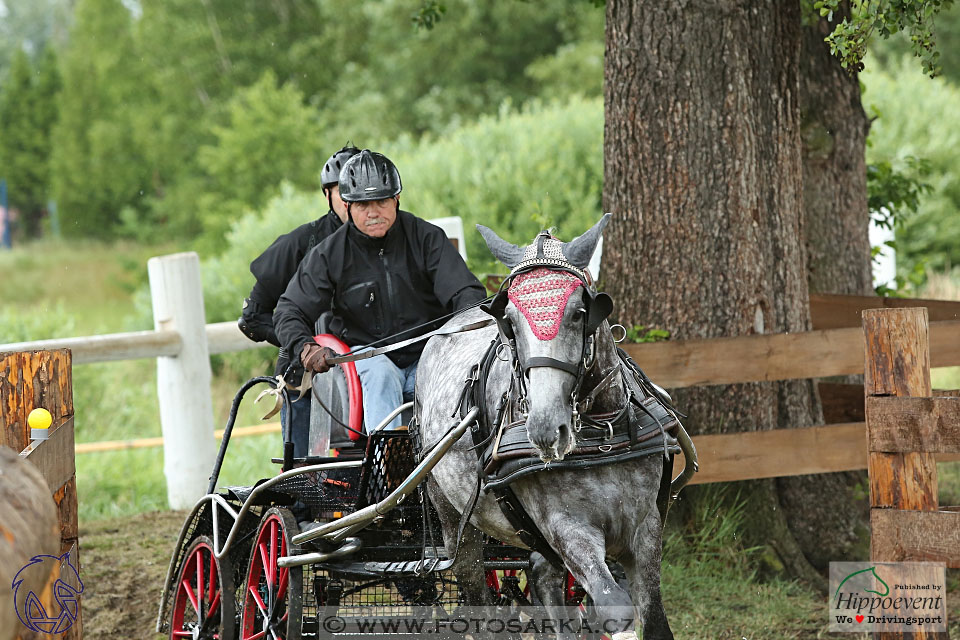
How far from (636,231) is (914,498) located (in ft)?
7.27

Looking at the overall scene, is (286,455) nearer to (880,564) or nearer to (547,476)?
(547,476)

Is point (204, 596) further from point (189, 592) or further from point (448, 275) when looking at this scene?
point (448, 275)

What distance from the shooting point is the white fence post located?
27.0 feet

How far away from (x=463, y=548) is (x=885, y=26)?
9.92 feet

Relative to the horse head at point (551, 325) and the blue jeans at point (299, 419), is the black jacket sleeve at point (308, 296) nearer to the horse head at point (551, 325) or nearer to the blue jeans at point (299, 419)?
the blue jeans at point (299, 419)

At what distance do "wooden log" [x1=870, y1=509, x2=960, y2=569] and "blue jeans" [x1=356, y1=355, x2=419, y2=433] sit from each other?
2.05 metres

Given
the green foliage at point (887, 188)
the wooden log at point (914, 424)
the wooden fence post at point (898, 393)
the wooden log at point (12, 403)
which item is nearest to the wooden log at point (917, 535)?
the wooden fence post at point (898, 393)

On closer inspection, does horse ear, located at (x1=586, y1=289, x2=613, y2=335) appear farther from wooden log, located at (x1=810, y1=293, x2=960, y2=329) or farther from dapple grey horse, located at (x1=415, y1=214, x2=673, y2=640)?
wooden log, located at (x1=810, y1=293, x2=960, y2=329)

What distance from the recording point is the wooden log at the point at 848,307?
683cm

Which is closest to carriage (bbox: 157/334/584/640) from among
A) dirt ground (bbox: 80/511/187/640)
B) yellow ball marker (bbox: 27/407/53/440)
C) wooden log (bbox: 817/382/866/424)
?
dirt ground (bbox: 80/511/187/640)

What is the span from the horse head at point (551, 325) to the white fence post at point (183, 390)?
5.15 meters

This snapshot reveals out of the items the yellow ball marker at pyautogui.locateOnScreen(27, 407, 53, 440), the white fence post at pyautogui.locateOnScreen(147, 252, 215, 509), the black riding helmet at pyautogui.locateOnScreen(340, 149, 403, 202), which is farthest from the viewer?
the white fence post at pyautogui.locateOnScreen(147, 252, 215, 509)

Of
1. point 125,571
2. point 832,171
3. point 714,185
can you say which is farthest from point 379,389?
point 832,171

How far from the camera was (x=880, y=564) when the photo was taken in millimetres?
4445
